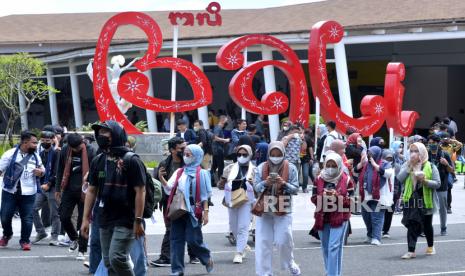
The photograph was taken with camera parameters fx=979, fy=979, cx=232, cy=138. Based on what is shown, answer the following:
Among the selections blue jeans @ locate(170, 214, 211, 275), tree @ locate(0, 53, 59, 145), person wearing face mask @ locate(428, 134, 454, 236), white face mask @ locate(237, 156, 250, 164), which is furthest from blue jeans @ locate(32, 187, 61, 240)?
tree @ locate(0, 53, 59, 145)

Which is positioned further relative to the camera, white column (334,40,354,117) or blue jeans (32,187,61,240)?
white column (334,40,354,117)

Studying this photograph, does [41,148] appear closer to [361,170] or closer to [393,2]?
[361,170]

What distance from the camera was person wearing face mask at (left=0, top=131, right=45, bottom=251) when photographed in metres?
13.7

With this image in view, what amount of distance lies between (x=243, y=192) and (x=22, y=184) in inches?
127

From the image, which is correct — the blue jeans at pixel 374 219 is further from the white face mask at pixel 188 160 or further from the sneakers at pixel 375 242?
the white face mask at pixel 188 160

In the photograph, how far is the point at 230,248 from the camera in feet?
46.5

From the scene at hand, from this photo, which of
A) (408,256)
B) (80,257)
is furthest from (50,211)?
(408,256)

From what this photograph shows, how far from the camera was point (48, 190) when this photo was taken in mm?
14250

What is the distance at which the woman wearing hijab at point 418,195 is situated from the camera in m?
13.0

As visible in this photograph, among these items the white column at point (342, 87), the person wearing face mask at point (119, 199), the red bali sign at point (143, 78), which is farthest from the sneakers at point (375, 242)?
the white column at point (342, 87)

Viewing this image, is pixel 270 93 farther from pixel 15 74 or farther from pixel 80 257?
pixel 15 74

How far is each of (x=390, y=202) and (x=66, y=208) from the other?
5.11 metres

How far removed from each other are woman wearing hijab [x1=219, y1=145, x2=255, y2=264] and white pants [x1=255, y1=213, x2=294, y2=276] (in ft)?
5.02

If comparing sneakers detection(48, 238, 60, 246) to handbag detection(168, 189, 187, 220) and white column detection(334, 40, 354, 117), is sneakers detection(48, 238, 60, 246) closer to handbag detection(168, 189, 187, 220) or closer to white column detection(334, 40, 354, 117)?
handbag detection(168, 189, 187, 220)
